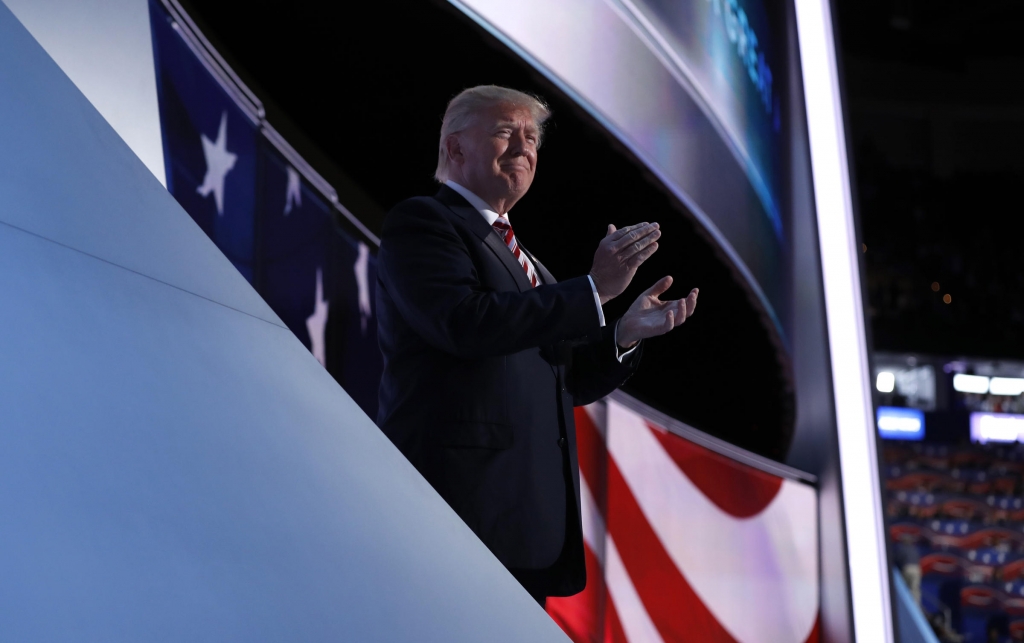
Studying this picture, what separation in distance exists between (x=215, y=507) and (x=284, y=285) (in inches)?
33.5

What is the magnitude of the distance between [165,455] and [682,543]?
1.63m

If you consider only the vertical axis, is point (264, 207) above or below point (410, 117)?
below

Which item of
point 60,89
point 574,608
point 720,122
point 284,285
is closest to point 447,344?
point 284,285

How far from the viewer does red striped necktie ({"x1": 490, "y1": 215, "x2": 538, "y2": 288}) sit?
1.07 meters

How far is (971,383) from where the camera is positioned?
1334 cm

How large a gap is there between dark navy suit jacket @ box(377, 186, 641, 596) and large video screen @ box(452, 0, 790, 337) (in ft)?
1.64

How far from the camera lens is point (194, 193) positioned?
3.43 ft

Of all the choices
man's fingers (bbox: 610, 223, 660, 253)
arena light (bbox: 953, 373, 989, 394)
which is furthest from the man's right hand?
arena light (bbox: 953, 373, 989, 394)

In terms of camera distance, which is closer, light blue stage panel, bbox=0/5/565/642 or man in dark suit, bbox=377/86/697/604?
light blue stage panel, bbox=0/5/565/642

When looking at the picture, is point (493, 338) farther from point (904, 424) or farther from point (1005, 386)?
point (1005, 386)

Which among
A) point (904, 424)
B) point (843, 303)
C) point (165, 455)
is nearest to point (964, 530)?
point (904, 424)

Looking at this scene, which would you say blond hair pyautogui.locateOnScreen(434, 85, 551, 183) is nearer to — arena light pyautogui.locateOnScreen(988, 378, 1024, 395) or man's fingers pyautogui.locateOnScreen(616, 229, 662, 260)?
man's fingers pyautogui.locateOnScreen(616, 229, 662, 260)

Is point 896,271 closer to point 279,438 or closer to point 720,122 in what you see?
point 720,122

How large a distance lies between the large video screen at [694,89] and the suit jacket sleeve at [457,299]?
470 mm
